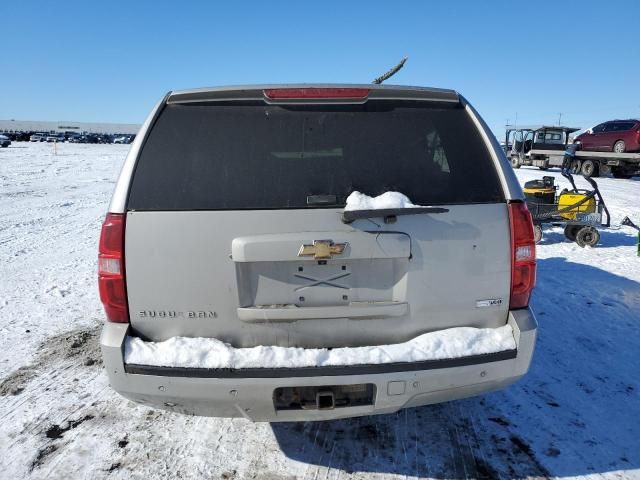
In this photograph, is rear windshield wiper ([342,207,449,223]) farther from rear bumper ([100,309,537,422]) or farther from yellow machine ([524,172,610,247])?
yellow machine ([524,172,610,247])

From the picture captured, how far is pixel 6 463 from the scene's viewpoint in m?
2.56

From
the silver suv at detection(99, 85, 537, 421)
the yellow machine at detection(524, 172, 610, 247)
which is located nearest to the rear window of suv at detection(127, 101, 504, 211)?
the silver suv at detection(99, 85, 537, 421)

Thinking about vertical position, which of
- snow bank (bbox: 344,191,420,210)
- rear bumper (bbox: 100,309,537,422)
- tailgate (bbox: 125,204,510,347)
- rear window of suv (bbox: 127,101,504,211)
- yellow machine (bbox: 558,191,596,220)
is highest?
rear window of suv (bbox: 127,101,504,211)

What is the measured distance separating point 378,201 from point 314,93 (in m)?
0.71

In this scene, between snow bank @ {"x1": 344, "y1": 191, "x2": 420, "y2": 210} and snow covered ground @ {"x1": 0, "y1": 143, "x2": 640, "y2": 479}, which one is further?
snow covered ground @ {"x1": 0, "y1": 143, "x2": 640, "y2": 479}

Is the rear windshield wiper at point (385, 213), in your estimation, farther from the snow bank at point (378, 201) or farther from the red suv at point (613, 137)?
the red suv at point (613, 137)

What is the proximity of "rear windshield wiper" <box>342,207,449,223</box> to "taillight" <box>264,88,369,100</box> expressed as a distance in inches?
26.9

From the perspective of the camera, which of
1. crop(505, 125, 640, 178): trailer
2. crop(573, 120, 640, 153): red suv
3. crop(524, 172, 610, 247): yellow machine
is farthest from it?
crop(505, 125, 640, 178): trailer

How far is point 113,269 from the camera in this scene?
2166mm

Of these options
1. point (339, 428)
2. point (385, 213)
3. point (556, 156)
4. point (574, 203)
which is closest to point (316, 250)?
point (385, 213)

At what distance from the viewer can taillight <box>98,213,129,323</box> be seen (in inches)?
84.4

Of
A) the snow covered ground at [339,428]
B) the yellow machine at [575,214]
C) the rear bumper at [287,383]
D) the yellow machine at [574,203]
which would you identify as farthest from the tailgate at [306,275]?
the yellow machine at [574,203]

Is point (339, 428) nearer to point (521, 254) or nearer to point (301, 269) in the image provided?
point (301, 269)

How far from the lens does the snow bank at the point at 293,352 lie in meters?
2.10
